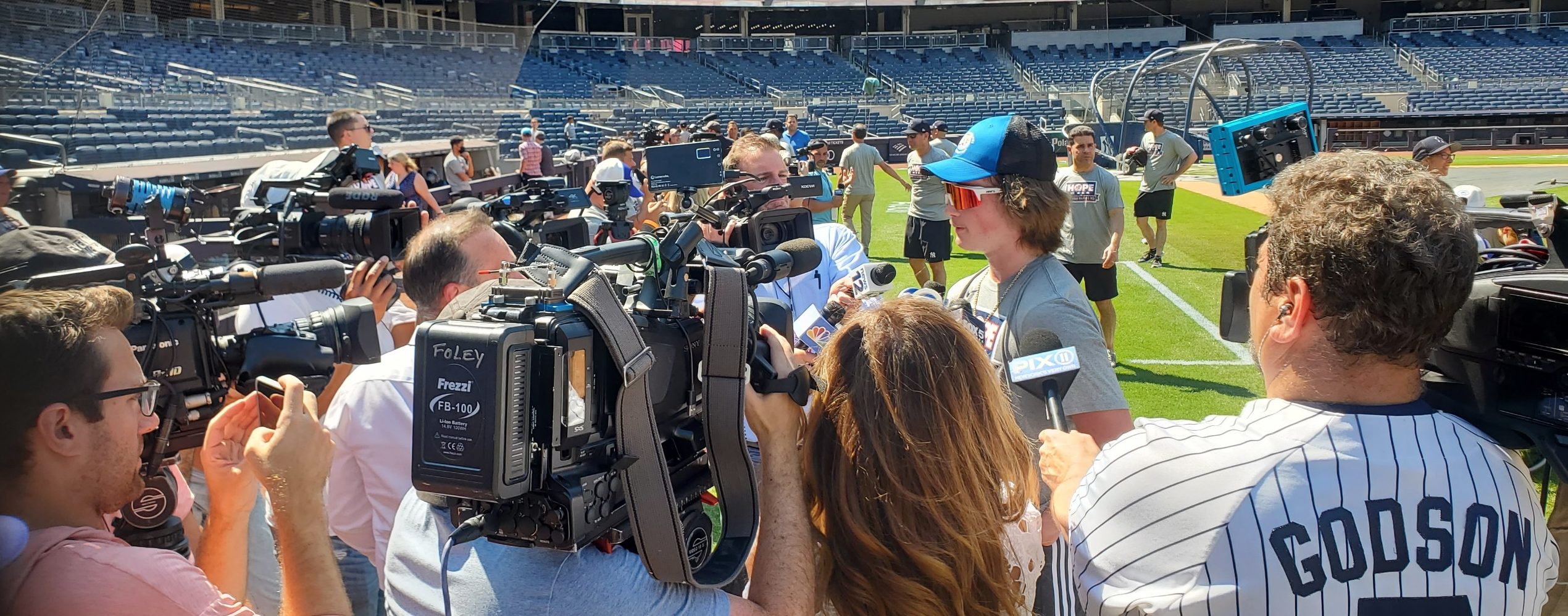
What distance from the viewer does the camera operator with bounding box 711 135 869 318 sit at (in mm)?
4012

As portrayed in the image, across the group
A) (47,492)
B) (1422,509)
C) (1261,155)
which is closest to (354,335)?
(47,492)

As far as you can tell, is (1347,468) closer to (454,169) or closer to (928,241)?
(928,241)

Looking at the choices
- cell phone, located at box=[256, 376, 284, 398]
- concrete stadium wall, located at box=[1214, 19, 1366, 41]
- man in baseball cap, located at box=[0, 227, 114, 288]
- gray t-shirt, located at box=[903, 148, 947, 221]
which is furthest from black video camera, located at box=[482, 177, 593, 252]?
concrete stadium wall, located at box=[1214, 19, 1366, 41]

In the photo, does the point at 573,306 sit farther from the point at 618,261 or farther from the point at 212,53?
the point at 212,53

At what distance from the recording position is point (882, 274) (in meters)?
3.12

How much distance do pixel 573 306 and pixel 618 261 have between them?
25 centimetres

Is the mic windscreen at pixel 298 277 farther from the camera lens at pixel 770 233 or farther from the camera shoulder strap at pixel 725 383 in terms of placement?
the camera lens at pixel 770 233

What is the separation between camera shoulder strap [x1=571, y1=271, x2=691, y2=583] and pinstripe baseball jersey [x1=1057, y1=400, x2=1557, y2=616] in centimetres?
69

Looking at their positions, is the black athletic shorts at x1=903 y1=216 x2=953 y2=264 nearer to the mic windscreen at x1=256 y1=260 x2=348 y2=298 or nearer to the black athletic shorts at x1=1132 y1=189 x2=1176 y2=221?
the black athletic shorts at x1=1132 y1=189 x2=1176 y2=221

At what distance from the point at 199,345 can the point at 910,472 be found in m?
1.63

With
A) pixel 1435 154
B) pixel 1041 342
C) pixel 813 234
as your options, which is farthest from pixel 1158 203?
pixel 1041 342

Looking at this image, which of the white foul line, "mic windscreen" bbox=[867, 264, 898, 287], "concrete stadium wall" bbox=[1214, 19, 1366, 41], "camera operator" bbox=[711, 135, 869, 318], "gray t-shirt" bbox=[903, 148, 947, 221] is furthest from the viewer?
"concrete stadium wall" bbox=[1214, 19, 1366, 41]

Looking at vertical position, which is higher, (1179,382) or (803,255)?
(803,255)

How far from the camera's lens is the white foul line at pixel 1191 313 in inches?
307
